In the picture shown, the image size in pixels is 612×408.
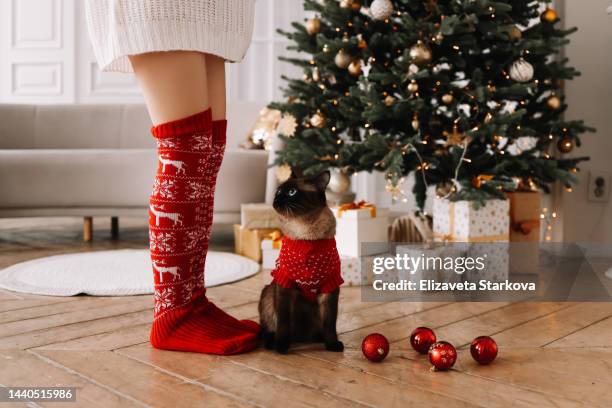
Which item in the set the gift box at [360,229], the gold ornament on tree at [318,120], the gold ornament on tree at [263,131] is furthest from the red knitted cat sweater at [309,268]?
the gold ornament on tree at [263,131]

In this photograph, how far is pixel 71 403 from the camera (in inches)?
35.9

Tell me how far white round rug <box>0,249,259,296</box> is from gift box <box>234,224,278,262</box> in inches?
1.9

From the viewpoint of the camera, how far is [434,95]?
2.03 m

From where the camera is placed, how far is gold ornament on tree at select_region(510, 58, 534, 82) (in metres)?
1.96

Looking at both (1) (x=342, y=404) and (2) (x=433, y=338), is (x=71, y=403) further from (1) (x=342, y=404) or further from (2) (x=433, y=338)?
(2) (x=433, y=338)

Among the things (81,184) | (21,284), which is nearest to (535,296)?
(21,284)

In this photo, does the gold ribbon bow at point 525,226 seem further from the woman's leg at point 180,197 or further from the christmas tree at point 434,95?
the woman's leg at point 180,197

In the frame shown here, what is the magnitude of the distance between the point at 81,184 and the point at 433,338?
2024mm

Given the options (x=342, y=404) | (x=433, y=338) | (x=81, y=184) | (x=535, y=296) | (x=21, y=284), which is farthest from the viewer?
(x=81, y=184)

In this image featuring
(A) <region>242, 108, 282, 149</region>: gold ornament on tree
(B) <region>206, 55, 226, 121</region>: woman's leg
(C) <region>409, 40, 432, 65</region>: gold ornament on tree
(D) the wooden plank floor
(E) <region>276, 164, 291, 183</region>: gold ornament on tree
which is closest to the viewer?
(D) the wooden plank floor

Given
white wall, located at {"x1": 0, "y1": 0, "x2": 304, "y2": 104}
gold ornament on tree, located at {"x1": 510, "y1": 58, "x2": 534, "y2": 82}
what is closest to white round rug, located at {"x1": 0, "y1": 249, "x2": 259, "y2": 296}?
gold ornament on tree, located at {"x1": 510, "y1": 58, "x2": 534, "y2": 82}

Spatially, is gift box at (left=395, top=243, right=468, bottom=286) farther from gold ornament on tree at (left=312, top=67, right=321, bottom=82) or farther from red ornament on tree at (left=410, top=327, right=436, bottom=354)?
gold ornament on tree at (left=312, top=67, right=321, bottom=82)

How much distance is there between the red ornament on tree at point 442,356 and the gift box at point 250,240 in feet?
4.23

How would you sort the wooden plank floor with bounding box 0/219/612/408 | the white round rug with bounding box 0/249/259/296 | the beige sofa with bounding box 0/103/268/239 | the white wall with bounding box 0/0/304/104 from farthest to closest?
the white wall with bounding box 0/0/304/104, the beige sofa with bounding box 0/103/268/239, the white round rug with bounding box 0/249/259/296, the wooden plank floor with bounding box 0/219/612/408
